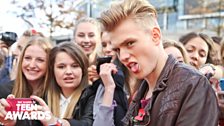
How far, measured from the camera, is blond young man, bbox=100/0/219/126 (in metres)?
2.11

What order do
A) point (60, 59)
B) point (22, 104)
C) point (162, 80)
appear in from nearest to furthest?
point (162, 80) → point (22, 104) → point (60, 59)

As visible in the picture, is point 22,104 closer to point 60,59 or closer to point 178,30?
point 60,59

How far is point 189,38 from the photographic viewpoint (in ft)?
17.1

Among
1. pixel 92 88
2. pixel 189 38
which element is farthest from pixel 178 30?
pixel 92 88

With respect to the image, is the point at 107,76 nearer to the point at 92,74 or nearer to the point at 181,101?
the point at 92,74

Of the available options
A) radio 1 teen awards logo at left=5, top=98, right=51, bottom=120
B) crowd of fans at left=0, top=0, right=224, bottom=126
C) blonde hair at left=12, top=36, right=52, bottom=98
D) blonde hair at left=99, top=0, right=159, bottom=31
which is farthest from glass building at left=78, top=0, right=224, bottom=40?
blonde hair at left=99, top=0, right=159, bottom=31

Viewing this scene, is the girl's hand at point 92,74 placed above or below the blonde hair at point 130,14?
below

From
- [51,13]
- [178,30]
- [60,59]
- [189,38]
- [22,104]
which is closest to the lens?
[22,104]

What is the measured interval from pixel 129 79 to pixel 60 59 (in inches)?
25.4

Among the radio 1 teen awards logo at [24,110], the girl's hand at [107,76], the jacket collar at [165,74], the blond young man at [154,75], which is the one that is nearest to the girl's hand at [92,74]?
the girl's hand at [107,76]

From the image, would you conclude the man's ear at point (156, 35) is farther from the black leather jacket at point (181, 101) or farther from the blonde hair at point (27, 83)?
the blonde hair at point (27, 83)

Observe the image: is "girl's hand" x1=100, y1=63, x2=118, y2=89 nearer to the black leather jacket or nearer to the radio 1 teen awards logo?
the radio 1 teen awards logo

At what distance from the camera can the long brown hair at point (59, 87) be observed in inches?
148

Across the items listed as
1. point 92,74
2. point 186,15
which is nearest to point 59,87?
point 92,74
